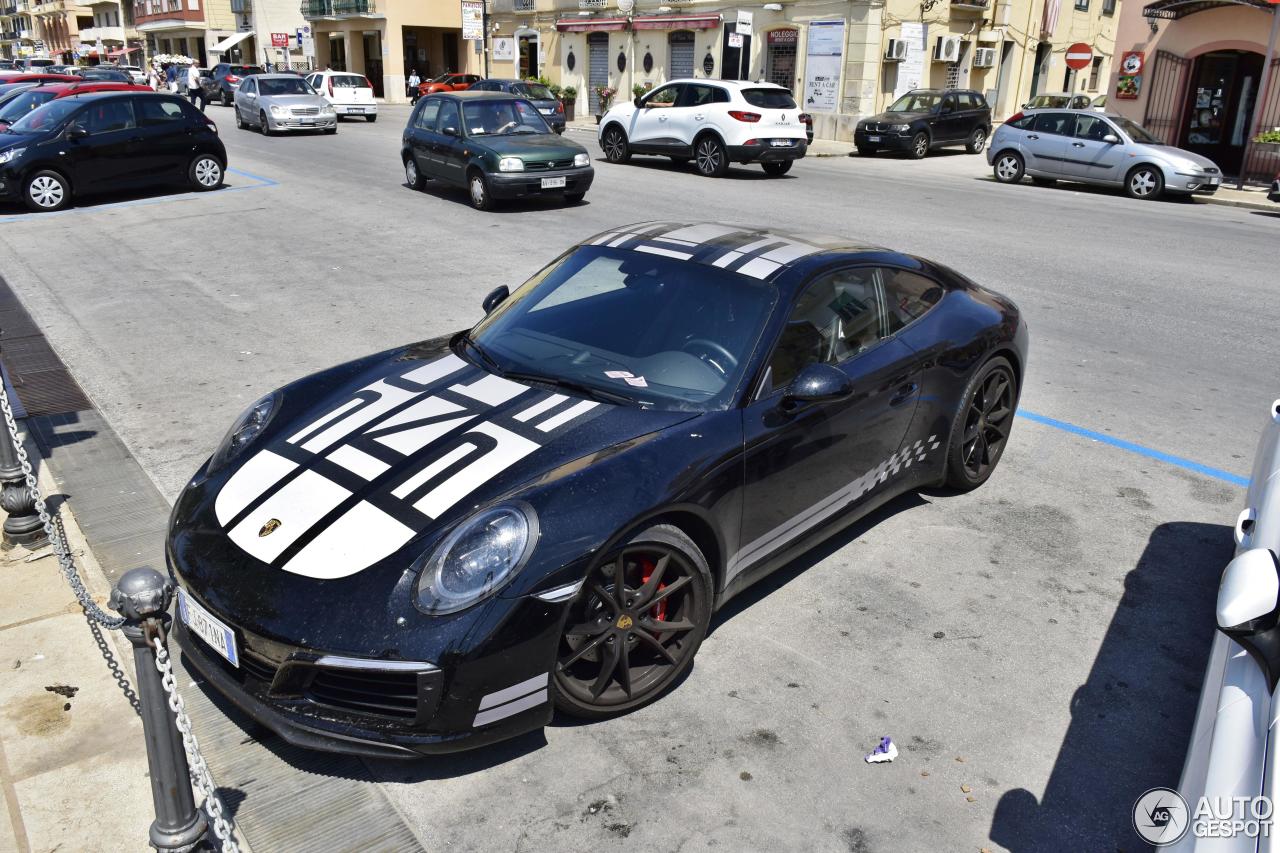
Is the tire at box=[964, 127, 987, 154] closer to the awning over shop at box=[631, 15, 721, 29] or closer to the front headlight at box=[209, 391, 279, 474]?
the awning over shop at box=[631, 15, 721, 29]

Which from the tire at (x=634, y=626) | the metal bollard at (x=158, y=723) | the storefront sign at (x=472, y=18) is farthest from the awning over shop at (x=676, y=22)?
the metal bollard at (x=158, y=723)

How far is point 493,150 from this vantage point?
14.5 meters

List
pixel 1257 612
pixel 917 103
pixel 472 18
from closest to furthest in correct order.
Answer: pixel 1257 612 → pixel 917 103 → pixel 472 18

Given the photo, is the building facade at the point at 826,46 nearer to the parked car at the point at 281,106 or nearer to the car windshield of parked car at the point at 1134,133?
the car windshield of parked car at the point at 1134,133

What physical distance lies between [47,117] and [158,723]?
49.8ft

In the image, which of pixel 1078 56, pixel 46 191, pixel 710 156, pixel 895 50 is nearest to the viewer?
pixel 46 191

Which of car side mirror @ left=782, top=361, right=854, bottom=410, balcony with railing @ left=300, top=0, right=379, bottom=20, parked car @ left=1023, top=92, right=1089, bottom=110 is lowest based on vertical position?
car side mirror @ left=782, top=361, right=854, bottom=410

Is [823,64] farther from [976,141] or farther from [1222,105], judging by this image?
[1222,105]

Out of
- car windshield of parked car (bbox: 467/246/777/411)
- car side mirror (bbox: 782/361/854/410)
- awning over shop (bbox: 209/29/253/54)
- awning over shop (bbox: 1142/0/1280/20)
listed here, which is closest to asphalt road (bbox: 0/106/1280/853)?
car side mirror (bbox: 782/361/854/410)

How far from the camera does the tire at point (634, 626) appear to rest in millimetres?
3283

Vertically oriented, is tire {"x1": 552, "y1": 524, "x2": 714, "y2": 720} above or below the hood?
below

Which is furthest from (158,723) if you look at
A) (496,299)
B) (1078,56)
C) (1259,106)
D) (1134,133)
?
(1078,56)

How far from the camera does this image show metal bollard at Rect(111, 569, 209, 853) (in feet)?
7.86

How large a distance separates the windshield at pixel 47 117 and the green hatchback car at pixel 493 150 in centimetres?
495
